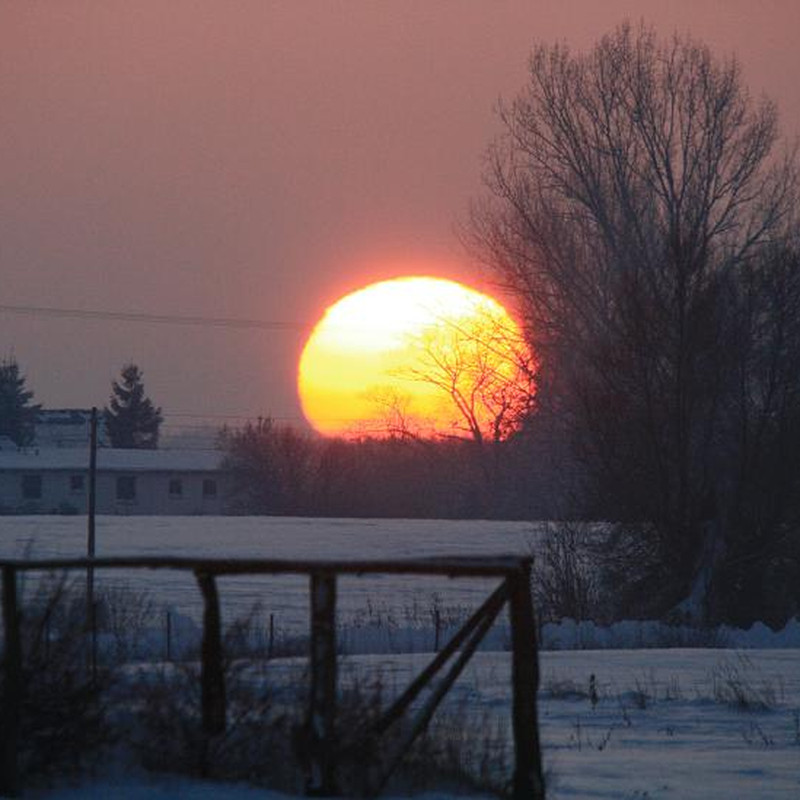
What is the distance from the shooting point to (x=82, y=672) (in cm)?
956

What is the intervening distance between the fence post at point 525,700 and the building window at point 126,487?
113m

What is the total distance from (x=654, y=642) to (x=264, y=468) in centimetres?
8887

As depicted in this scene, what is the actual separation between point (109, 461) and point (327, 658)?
113 metres

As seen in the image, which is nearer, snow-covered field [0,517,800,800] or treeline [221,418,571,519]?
snow-covered field [0,517,800,800]

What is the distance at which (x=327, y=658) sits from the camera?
9.09m

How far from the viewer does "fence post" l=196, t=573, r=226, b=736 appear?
9.29 meters

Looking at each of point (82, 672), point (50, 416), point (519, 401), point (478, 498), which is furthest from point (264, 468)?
point (82, 672)

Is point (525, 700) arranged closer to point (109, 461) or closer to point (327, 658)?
point (327, 658)

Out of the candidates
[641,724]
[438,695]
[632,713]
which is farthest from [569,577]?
[438,695]

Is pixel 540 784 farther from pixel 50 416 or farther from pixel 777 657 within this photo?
pixel 50 416

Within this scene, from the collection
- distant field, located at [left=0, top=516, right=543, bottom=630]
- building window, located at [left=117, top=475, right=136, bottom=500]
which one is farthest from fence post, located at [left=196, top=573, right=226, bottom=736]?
building window, located at [left=117, top=475, right=136, bottom=500]

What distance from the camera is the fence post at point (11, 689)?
9102 millimetres

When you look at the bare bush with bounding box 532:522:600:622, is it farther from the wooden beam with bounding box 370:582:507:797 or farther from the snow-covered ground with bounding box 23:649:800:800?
the wooden beam with bounding box 370:582:507:797

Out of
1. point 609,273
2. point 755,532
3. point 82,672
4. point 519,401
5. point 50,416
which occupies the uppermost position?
point 50,416
